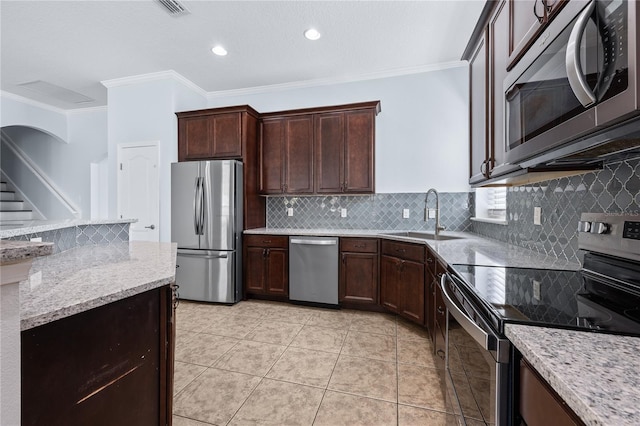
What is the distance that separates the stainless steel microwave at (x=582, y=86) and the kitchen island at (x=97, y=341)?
1566 mm

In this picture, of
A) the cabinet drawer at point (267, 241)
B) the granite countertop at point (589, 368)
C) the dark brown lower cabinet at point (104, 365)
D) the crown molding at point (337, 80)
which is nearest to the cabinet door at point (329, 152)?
the crown molding at point (337, 80)

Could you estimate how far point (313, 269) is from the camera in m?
3.36

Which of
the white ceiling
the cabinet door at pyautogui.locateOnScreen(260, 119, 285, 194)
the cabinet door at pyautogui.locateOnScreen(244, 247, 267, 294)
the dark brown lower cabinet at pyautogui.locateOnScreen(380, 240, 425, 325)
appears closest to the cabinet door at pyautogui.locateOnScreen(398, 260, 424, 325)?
the dark brown lower cabinet at pyautogui.locateOnScreen(380, 240, 425, 325)

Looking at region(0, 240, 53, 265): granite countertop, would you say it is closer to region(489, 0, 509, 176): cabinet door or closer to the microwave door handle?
the microwave door handle

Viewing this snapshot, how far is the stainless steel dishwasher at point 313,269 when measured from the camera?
3303 millimetres

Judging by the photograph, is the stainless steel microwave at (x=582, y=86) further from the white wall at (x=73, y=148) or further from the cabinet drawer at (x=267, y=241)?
the white wall at (x=73, y=148)

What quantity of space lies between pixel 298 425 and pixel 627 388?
1551 millimetres

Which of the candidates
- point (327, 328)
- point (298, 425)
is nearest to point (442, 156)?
point (327, 328)

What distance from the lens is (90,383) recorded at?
2.99ft

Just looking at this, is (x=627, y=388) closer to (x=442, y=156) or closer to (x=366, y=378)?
(x=366, y=378)

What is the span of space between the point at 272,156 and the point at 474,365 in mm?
3328

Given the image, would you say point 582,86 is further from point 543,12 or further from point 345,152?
point 345,152

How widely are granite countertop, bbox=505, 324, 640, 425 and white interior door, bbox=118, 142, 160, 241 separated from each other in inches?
162

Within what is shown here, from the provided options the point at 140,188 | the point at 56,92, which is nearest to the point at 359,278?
Answer: the point at 140,188
